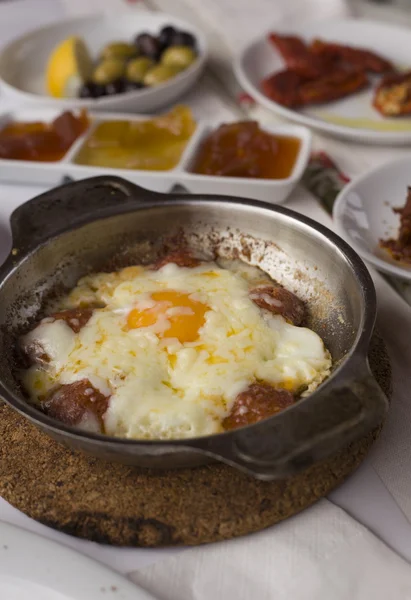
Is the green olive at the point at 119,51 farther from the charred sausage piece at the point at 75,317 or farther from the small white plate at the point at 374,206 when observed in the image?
the charred sausage piece at the point at 75,317

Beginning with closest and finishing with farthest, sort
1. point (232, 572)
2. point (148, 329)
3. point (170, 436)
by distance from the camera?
1. point (232, 572)
2. point (170, 436)
3. point (148, 329)

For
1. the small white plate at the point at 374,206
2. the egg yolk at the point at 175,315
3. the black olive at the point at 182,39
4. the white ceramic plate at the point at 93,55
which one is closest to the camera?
the egg yolk at the point at 175,315

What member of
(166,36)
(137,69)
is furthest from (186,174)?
(166,36)

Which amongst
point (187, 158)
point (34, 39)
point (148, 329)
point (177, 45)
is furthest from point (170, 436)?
point (34, 39)

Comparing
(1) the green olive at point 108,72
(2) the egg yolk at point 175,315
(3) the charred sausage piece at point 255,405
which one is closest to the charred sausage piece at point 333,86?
(1) the green olive at point 108,72

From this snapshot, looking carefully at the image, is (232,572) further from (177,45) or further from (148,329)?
(177,45)

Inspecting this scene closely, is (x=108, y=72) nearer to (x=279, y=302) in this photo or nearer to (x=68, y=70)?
(x=68, y=70)

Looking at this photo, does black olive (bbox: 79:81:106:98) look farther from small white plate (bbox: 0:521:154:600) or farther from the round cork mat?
small white plate (bbox: 0:521:154:600)
